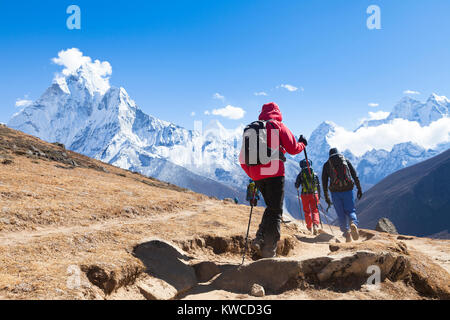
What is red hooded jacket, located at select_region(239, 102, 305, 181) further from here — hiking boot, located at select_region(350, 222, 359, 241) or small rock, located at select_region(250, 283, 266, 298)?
hiking boot, located at select_region(350, 222, 359, 241)

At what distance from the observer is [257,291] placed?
17.5 feet

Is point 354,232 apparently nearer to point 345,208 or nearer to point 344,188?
point 345,208

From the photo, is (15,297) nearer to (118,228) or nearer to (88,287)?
(88,287)

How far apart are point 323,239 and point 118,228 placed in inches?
337

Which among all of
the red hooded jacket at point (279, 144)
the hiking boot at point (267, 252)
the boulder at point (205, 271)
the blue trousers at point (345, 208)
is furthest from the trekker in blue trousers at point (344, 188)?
the boulder at point (205, 271)

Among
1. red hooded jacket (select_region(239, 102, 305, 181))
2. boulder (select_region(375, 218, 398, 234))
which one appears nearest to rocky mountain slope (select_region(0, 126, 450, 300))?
red hooded jacket (select_region(239, 102, 305, 181))

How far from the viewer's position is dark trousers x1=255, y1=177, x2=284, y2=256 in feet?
23.2

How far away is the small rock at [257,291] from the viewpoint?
532 cm

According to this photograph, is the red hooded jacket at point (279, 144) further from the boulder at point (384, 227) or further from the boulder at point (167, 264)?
the boulder at point (384, 227)

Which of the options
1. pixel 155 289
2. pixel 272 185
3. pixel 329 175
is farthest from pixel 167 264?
pixel 329 175

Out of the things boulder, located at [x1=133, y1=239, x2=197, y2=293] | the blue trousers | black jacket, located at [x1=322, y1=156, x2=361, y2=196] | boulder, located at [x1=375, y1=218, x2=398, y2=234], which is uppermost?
black jacket, located at [x1=322, y1=156, x2=361, y2=196]

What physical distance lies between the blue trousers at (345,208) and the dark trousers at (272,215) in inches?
178

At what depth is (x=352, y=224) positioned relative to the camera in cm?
1050

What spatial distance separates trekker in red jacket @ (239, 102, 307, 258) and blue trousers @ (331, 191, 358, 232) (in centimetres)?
454
